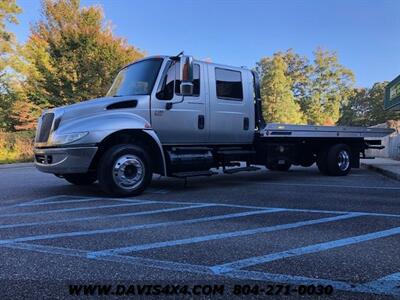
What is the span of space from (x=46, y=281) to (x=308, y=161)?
356 inches

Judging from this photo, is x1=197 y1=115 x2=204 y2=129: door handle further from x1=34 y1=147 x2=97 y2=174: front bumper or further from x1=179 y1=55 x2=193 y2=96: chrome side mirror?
x1=34 y1=147 x2=97 y2=174: front bumper

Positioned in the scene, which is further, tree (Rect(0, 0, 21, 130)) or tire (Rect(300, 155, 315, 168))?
tree (Rect(0, 0, 21, 130))

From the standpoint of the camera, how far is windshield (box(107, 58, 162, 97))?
8211 mm

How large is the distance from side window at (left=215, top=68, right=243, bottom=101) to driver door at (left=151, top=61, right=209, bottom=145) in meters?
0.47

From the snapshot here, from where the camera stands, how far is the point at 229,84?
941cm

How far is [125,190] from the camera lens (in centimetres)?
754

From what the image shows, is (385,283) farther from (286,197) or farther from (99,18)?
(99,18)

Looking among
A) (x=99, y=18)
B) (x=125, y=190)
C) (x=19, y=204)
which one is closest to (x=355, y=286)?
(x=125, y=190)

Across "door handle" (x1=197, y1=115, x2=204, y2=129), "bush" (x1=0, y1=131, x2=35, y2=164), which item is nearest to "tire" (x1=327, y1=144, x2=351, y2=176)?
"door handle" (x1=197, y1=115, x2=204, y2=129)

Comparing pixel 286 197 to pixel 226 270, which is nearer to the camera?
pixel 226 270

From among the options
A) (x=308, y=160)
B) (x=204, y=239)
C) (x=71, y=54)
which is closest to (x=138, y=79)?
(x=204, y=239)

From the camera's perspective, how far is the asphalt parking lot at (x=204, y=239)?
3.45 metres

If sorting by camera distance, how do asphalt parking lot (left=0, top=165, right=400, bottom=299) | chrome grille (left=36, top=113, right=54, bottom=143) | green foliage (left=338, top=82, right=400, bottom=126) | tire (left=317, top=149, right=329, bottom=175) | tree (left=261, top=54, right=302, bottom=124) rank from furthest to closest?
green foliage (left=338, top=82, right=400, bottom=126) < tree (left=261, top=54, right=302, bottom=124) < tire (left=317, top=149, right=329, bottom=175) < chrome grille (left=36, top=113, right=54, bottom=143) < asphalt parking lot (left=0, top=165, right=400, bottom=299)

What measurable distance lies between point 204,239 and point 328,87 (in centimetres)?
6625
